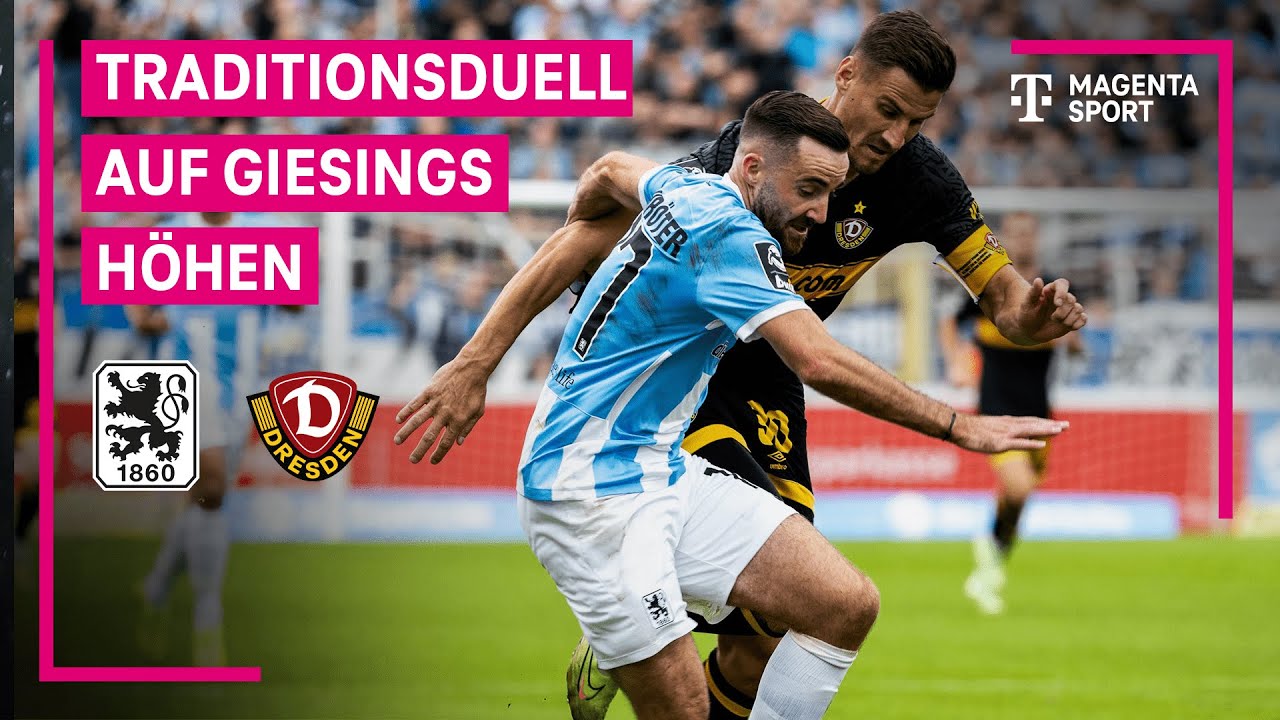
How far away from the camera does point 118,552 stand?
11.0m

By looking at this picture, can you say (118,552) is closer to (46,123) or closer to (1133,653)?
(46,123)

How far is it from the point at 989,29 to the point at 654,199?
12262 mm

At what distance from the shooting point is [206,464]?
6.81 m

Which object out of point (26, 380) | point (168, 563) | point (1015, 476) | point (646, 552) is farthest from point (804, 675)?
point (26, 380)

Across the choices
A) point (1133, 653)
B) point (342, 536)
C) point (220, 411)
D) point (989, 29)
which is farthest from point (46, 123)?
point (989, 29)

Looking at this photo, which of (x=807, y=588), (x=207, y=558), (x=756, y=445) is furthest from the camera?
(x=207, y=558)

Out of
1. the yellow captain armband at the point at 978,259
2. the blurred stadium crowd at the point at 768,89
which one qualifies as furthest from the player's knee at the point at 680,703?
the blurred stadium crowd at the point at 768,89

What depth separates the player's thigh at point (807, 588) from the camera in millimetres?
3680

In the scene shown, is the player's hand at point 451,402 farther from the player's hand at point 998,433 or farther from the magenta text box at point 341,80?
the magenta text box at point 341,80

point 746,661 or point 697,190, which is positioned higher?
point 697,190

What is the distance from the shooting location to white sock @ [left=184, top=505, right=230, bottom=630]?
7.00m

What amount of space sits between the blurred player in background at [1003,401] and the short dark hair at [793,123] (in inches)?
202

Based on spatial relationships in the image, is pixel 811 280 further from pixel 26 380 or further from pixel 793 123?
pixel 26 380

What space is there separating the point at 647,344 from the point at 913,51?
1148 mm
